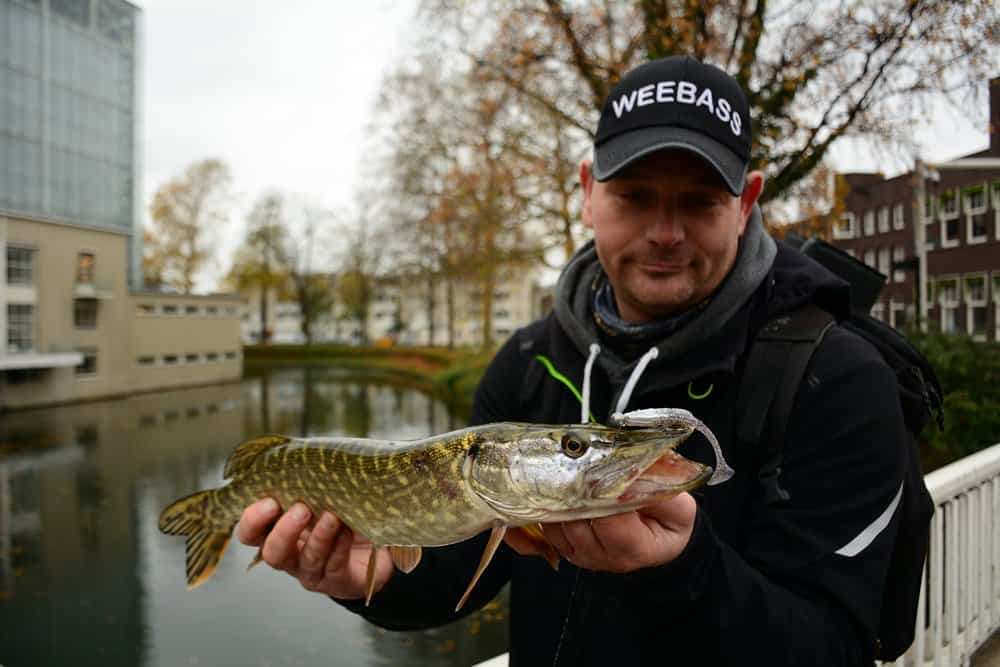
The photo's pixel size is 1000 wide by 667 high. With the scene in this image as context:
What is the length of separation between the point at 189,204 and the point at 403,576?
46644 millimetres

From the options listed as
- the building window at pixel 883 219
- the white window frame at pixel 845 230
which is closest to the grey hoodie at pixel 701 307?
the white window frame at pixel 845 230

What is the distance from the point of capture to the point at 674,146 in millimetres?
1598

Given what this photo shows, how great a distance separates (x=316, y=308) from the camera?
5350cm

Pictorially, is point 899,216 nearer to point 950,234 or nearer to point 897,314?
point 950,234

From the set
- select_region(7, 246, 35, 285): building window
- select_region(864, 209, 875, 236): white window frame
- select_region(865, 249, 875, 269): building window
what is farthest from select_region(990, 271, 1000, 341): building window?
select_region(7, 246, 35, 285): building window

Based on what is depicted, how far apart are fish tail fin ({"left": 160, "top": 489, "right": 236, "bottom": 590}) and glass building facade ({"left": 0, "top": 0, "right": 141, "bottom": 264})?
2872 centimetres

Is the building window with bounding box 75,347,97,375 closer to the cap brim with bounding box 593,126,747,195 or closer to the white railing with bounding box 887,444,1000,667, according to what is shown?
the white railing with bounding box 887,444,1000,667

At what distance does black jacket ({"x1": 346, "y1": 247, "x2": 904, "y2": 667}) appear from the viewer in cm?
122

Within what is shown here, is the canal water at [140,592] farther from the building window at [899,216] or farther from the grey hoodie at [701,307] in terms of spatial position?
the building window at [899,216]

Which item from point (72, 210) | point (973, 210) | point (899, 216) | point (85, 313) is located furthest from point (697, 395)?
point (85, 313)

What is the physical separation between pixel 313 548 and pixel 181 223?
46.7 m

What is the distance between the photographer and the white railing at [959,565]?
279cm

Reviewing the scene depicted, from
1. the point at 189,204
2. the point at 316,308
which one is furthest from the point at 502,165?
the point at 316,308

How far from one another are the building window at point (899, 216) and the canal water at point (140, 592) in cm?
912
